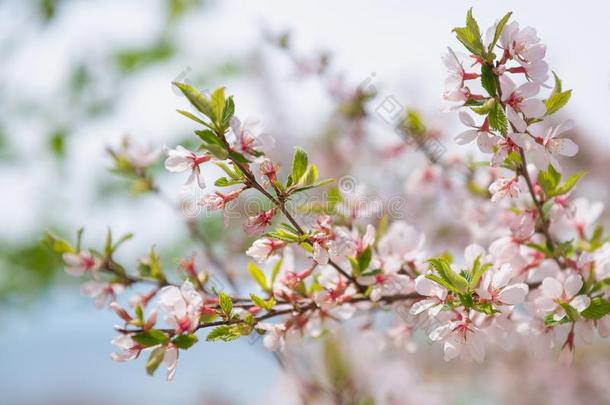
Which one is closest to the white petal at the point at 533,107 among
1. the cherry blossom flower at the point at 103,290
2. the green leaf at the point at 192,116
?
the green leaf at the point at 192,116

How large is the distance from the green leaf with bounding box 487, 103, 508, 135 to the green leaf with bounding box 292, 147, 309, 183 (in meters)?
0.19

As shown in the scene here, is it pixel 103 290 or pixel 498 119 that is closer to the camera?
pixel 498 119

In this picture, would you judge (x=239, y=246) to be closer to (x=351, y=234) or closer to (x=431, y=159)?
(x=431, y=159)

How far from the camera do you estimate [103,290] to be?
791 millimetres

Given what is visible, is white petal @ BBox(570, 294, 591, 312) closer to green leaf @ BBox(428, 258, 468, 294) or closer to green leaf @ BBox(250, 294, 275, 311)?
green leaf @ BBox(428, 258, 468, 294)

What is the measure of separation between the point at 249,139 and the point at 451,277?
25 centimetres

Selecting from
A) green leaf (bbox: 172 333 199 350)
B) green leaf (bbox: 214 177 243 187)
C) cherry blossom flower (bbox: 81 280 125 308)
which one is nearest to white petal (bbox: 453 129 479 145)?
green leaf (bbox: 214 177 243 187)

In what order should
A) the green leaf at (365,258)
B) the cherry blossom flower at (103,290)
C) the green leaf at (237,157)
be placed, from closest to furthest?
the green leaf at (237,157), the green leaf at (365,258), the cherry blossom flower at (103,290)

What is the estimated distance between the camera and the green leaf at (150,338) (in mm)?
572

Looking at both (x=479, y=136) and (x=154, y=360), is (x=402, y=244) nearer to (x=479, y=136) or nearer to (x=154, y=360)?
(x=479, y=136)

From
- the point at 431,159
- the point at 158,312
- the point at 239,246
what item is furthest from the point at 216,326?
the point at 239,246

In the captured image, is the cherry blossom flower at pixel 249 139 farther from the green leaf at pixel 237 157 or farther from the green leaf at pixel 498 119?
the green leaf at pixel 498 119

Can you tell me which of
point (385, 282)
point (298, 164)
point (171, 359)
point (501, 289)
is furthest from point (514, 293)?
point (171, 359)

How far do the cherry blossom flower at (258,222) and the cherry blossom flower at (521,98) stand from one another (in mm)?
266
